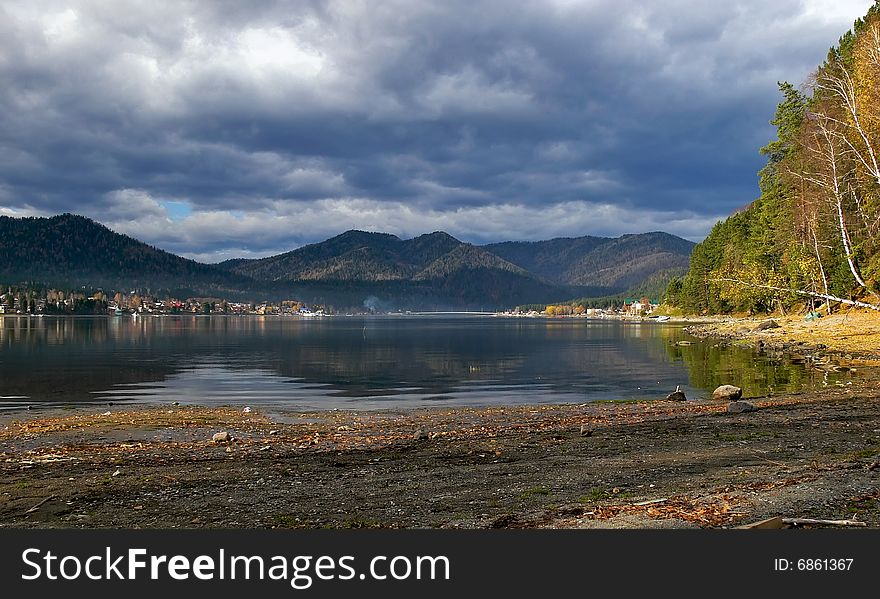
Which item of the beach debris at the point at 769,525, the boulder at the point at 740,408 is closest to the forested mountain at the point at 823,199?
the boulder at the point at 740,408

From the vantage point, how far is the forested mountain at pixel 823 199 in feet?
107

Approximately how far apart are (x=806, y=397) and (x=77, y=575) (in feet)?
105

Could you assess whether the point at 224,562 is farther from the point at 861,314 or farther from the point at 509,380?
the point at 861,314

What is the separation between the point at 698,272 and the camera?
199125mm

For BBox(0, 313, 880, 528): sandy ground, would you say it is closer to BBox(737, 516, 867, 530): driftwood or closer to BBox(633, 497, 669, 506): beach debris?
BBox(633, 497, 669, 506): beach debris

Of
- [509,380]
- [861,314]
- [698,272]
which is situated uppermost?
[698,272]

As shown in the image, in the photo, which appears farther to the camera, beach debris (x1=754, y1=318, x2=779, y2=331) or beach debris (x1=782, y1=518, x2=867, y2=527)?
beach debris (x1=754, y1=318, x2=779, y2=331)

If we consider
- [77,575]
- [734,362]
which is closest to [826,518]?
[77,575]

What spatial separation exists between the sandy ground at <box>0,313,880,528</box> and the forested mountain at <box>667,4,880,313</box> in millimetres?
12491

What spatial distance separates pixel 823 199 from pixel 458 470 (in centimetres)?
3615

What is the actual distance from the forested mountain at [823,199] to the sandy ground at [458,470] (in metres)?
12.5

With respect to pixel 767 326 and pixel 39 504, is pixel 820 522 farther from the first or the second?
pixel 767 326

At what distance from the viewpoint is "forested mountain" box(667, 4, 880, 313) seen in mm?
32656

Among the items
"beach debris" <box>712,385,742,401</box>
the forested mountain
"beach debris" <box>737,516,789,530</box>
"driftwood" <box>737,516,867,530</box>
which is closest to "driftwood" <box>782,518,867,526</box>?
"driftwood" <box>737,516,867,530</box>
